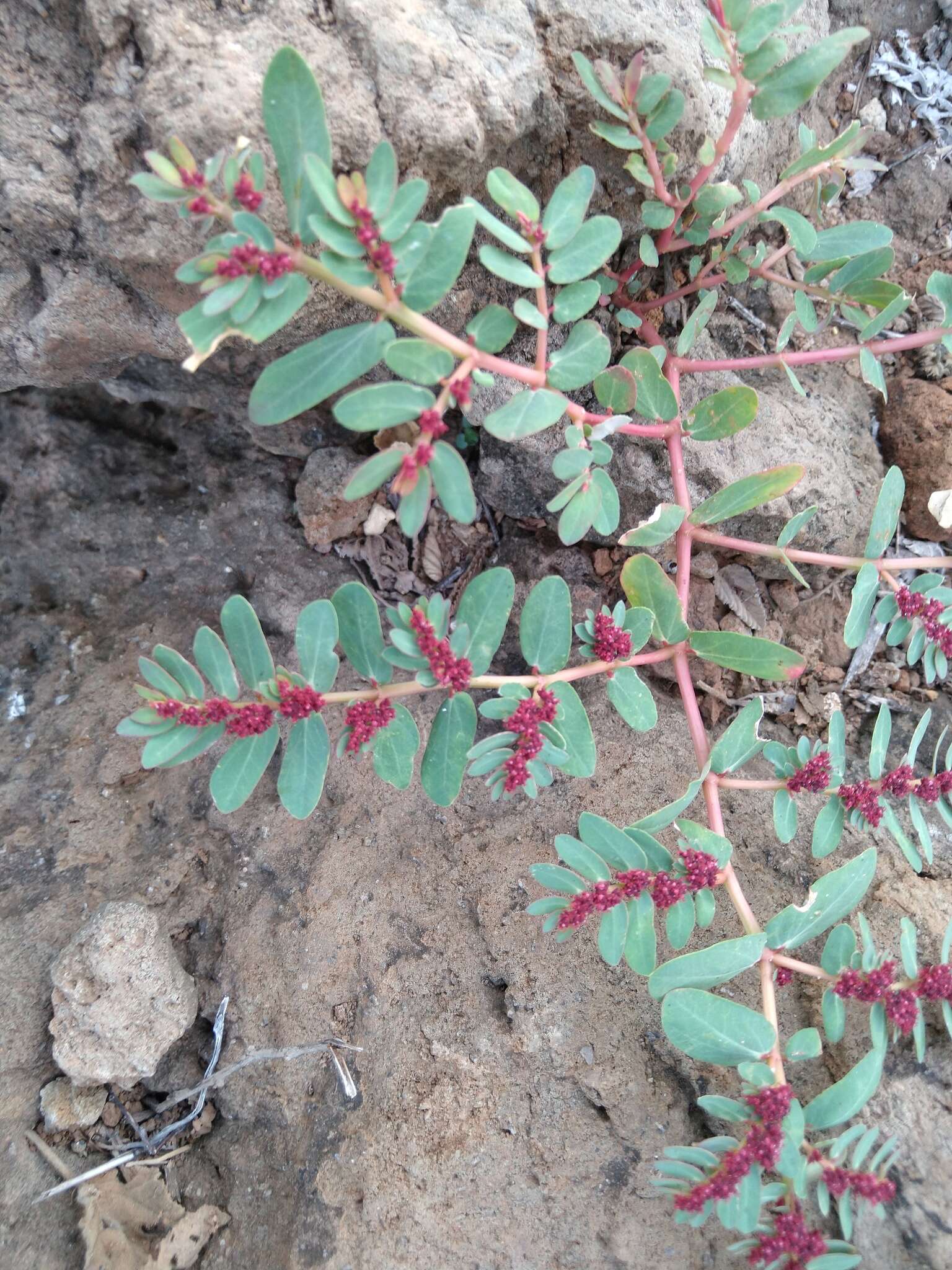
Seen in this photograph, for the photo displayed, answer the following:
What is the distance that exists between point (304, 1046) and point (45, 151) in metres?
2.25

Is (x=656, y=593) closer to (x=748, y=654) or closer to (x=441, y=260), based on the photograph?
(x=748, y=654)

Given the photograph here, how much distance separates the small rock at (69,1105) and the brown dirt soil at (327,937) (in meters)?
0.03

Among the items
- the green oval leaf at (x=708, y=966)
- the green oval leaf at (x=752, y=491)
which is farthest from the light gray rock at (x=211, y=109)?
the green oval leaf at (x=708, y=966)

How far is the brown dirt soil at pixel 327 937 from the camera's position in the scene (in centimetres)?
188

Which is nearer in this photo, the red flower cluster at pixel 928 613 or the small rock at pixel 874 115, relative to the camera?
the red flower cluster at pixel 928 613

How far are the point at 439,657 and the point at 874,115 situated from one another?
2.55 metres

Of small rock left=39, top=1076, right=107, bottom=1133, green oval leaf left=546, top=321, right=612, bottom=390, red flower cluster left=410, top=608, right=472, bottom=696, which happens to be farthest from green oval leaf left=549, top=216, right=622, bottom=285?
small rock left=39, top=1076, right=107, bottom=1133

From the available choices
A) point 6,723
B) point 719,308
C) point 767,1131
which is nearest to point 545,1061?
point 767,1131

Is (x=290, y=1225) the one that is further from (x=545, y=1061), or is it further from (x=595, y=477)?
(x=595, y=477)

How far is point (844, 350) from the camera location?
6.98 feet

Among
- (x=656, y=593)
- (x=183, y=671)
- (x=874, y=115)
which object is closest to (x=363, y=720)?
(x=183, y=671)

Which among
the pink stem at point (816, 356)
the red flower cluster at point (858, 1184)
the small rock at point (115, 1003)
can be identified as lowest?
the small rock at point (115, 1003)

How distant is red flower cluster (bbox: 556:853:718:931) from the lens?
1727mm

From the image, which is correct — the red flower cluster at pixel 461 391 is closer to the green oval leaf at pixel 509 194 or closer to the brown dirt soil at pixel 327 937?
the green oval leaf at pixel 509 194
